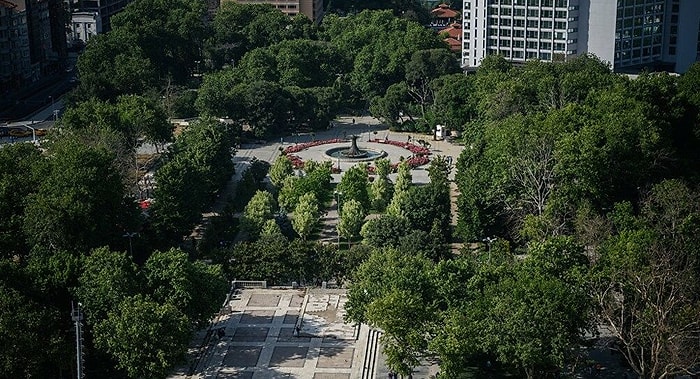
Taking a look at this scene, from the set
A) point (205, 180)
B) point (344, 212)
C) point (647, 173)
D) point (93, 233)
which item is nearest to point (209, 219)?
point (205, 180)

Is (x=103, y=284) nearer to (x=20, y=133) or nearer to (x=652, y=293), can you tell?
(x=652, y=293)

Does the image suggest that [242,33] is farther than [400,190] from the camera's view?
Yes

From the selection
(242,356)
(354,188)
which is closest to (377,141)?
(354,188)

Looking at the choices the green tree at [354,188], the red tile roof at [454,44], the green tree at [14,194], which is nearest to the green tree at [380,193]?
the green tree at [354,188]

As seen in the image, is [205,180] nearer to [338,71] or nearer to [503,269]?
[503,269]

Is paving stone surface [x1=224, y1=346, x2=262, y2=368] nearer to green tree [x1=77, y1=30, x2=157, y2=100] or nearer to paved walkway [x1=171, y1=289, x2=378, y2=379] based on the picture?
paved walkway [x1=171, y1=289, x2=378, y2=379]

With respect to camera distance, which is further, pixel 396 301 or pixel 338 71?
pixel 338 71

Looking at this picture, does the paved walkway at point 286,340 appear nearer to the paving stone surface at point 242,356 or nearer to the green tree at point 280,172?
the paving stone surface at point 242,356
